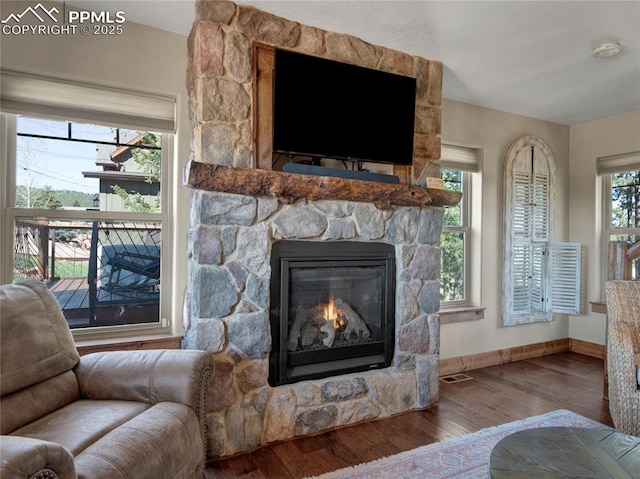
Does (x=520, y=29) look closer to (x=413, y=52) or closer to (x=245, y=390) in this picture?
(x=413, y=52)

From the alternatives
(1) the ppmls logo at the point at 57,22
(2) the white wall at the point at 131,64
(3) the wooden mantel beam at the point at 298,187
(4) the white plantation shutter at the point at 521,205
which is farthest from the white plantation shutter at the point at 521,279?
(1) the ppmls logo at the point at 57,22

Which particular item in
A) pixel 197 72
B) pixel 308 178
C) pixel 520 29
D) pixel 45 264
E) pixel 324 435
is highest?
pixel 520 29

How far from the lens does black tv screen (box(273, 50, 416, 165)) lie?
240cm

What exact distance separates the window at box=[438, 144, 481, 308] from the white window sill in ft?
0.30

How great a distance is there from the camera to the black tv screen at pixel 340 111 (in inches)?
94.3

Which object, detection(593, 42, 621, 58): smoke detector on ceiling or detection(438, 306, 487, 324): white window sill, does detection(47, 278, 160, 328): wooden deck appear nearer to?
detection(438, 306, 487, 324): white window sill

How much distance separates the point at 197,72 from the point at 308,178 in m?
0.87

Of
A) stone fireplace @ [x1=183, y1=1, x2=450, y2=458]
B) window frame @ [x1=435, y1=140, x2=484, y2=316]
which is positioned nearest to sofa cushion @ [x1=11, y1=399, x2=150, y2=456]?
stone fireplace @ [x1=183, y1=1, x2=450, y2=458]

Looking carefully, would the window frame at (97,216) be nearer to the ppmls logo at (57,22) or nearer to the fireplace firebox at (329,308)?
the ppmls logo at (57,22)

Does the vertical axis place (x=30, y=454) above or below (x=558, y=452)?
above

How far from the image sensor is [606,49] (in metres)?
2.68

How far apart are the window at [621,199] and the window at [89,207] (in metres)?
4.39

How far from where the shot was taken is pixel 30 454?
0.99 meters

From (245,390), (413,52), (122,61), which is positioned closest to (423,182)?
(413,52)
